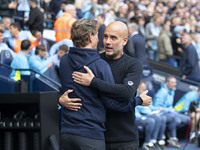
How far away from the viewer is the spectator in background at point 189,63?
11820mm

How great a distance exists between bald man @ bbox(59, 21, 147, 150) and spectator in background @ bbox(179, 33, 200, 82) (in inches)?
325

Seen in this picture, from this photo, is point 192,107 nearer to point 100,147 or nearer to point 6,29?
point 6,29

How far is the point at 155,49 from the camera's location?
15180 mm

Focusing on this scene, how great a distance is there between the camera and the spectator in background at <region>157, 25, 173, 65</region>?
588 inches

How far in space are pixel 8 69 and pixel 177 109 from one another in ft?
14.4

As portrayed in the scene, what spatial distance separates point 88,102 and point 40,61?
5.85 metres

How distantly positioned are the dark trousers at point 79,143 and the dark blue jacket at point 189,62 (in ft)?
28.4

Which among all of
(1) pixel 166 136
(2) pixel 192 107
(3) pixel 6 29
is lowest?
(1) pixel 166 136

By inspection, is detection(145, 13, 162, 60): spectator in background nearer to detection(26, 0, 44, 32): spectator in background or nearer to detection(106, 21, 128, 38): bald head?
detection(26, 0, 44, 32): spectator in background

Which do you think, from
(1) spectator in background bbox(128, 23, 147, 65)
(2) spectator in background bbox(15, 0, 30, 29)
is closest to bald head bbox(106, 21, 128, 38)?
(1) spectator in background bbox(128, 23, 147, 65)

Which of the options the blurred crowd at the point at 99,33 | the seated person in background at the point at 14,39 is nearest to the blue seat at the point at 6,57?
the blurred crowd at the point at 99,33

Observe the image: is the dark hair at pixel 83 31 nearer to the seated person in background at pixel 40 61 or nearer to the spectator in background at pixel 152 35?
the seated person in background at pixel 40 61

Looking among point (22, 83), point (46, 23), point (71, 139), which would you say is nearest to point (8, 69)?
point (22, 83)

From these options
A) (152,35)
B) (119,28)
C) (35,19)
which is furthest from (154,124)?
(152,35)
